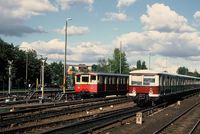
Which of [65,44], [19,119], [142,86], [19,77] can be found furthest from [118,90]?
[19,77]

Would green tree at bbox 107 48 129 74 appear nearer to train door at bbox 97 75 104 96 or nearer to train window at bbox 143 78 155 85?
train door at bbox 97 75 104 96

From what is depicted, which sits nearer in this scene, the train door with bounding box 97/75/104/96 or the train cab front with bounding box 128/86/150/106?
the train cab front with bounding box 128/86/150/106

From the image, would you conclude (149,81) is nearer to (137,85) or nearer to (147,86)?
(147,86)

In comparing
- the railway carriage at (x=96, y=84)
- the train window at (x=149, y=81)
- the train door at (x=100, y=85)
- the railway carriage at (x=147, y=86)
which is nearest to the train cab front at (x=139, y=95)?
the railway carriage at (x=147, y=86)

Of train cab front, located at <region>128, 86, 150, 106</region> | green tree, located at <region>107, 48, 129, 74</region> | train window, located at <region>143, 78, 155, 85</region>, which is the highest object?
green tree, located at <region>107, 48, 129, 74</region>

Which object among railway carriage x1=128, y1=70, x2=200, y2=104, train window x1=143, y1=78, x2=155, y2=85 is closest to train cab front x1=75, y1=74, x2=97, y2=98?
railway carriage x1=128, y1=70, x2=200, y2=104

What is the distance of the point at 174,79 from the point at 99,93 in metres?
8.77

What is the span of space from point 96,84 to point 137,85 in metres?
10.7

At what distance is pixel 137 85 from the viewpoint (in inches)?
→ 1241

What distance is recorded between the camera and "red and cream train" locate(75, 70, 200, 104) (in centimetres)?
3105

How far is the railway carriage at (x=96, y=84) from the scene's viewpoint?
41.8 m

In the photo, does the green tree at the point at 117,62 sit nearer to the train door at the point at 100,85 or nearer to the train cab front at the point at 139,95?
the train door at the point at 100,85

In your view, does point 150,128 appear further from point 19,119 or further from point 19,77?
point 19,77

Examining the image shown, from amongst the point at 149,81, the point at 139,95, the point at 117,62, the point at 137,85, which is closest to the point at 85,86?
the point at 137,85
